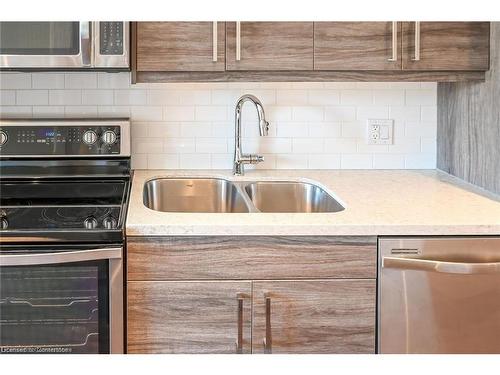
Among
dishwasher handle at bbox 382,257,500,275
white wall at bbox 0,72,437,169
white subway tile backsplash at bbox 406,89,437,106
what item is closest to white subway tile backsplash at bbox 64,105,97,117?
white wall at bbox 0,72,437,169

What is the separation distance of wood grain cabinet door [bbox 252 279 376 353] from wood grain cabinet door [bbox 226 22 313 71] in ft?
2.54

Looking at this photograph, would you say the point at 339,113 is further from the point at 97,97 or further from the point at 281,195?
the point at 97,97

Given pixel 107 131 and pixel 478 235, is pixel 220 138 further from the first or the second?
pixel 478 235

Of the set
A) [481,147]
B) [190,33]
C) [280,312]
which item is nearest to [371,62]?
[481,147]

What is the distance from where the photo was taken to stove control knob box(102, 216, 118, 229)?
1730 mm

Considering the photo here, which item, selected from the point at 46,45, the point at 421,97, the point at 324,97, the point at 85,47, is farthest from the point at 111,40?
the point at 421,97

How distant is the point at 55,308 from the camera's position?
1736mm

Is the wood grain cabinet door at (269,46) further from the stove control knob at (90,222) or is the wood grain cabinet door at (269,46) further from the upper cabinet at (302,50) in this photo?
the stove control knob at (90,222)

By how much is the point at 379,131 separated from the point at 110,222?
3.97ft

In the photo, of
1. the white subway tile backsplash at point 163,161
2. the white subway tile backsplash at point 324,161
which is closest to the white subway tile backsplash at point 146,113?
the white subway tile backsplash at point 163,161

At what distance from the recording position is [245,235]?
5.63 feet

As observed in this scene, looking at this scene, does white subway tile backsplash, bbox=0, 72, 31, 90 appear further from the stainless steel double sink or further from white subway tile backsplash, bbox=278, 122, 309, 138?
white subway tile backsplash, bbox=278, 122, 309, 138

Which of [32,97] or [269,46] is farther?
[32,97]
